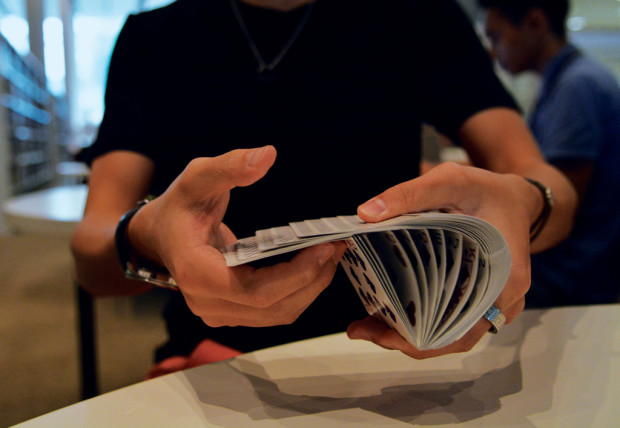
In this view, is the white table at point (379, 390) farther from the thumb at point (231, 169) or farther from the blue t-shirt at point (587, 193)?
the blue t-shirt at point (587, 193)

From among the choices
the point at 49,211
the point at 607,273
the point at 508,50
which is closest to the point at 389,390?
the point at 49,211

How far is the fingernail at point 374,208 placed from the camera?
1.17 ft

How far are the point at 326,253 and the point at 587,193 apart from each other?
1.35 metres

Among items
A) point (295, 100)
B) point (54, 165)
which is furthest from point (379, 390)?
point (54, 165)

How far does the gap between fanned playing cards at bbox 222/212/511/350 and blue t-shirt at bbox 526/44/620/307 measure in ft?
3.53

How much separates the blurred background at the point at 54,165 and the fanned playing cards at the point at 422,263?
0.71m

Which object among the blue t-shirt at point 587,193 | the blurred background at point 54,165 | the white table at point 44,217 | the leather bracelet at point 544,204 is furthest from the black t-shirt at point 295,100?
the blue t-shirt at point 587,193

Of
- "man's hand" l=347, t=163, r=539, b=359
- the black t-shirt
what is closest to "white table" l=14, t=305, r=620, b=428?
"man's hand" l=347, t=163, r=539, b=359

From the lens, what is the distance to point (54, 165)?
7.32m

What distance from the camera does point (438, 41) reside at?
873mm

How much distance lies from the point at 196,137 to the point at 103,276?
0.28 m

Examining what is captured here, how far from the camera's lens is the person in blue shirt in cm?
129

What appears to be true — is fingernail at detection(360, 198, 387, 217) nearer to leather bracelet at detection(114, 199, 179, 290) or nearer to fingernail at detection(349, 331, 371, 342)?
fingernail at detection(349, 331, 371, 342)

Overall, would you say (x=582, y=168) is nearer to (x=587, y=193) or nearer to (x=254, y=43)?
(x=587, y=193)
